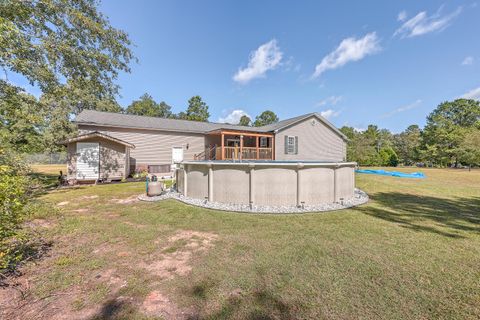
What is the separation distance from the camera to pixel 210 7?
1276 cm

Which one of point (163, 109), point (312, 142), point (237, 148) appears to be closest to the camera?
point (237, 148)

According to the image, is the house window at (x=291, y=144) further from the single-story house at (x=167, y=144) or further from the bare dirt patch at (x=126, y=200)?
the bare dirt patch at (x=126, y=200)

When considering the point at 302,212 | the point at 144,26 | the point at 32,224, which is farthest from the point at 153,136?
the point at 302,212

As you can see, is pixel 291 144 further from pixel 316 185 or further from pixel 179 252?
pixel 179 252

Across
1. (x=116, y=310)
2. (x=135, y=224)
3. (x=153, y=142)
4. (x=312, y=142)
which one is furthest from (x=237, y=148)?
(x=116, y=310)

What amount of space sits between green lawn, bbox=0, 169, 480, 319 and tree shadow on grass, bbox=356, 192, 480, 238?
76 mm

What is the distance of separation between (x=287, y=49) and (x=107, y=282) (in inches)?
806

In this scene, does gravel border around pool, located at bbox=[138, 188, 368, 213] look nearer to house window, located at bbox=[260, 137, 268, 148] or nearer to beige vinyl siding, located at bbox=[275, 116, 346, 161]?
beige vinyl siding, located at bbox=[275, 116, 346, 161]

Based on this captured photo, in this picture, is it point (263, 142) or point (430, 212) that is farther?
point (263, 142)

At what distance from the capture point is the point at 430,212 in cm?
635

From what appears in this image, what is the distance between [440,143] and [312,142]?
97.9ft

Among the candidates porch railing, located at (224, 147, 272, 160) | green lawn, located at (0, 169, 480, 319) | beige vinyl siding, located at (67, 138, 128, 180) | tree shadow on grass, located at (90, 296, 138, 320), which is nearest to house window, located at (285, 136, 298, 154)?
porch railing, located at (224, 147, 272, 160)

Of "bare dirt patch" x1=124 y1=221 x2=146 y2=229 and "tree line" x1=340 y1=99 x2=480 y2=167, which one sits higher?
"tree line" x1=340 y1=99 x2=480 y2=167

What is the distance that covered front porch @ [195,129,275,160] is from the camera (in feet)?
48.9
